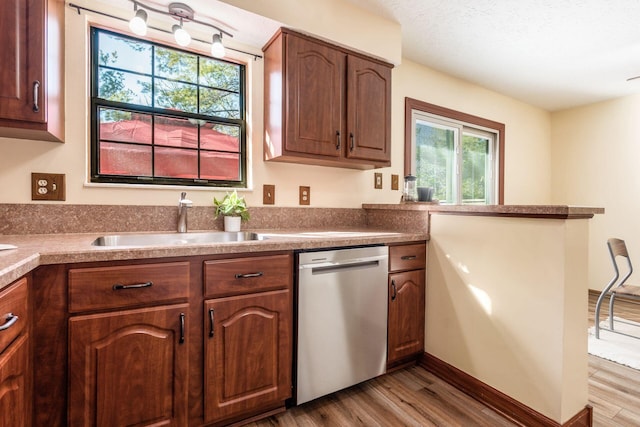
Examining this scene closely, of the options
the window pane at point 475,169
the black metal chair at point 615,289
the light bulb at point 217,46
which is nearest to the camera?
the light bulb at point 217,46

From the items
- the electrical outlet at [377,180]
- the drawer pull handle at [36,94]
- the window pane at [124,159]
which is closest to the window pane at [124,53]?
the window pane at [124,159]

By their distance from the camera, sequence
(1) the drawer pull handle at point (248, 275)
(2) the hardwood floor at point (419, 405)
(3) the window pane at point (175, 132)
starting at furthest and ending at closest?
(3) the window pane at point (175, 132) < (2) the hardwood floor at point (419, 405) < (1) the drawer pull handle at point (248, 275)

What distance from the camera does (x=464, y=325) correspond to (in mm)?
1832

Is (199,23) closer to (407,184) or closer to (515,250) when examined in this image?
(407,184)

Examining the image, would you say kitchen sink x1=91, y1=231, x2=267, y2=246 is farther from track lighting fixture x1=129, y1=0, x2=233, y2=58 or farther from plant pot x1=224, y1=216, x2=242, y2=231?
track lighting fixture x1=129, y1=0, x2=233, y2=58

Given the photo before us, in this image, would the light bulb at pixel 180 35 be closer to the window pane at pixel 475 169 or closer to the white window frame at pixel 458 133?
the white window frame at pixel 458 133

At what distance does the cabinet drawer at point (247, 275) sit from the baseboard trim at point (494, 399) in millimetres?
1138

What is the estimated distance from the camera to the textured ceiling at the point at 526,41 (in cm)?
215

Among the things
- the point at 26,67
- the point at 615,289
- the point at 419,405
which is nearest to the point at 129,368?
the point at 26,67

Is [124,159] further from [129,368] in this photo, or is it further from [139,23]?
[129,368]

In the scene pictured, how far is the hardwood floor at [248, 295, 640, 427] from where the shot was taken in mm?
1548

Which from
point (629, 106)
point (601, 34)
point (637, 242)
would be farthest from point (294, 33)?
point (637, 242)

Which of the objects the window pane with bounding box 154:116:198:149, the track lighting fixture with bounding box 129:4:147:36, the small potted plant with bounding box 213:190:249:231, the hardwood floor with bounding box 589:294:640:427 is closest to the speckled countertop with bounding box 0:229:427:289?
the small potted plant with bounding box 213:190:249:231

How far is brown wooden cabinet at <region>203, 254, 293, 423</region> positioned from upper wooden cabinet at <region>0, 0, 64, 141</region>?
939 mm
